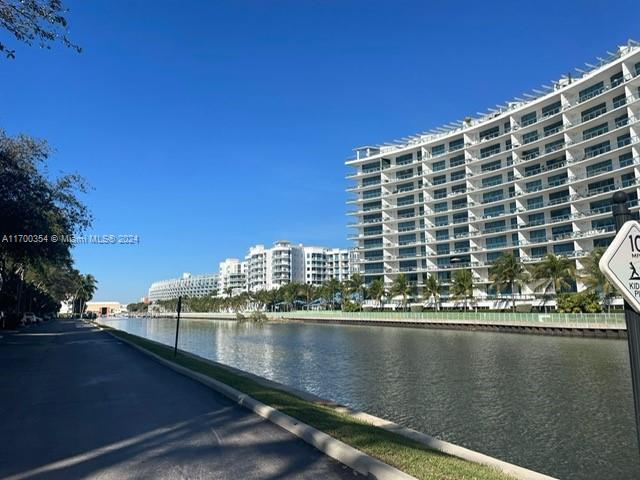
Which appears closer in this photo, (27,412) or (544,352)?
(27,412)

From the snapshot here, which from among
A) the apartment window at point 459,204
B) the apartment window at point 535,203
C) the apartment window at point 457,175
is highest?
the apartment window at point 457,175

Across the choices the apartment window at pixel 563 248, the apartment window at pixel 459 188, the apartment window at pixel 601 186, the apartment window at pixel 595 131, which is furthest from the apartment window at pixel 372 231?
the apartment window at pixel 595 131

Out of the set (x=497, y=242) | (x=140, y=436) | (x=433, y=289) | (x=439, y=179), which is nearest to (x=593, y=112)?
(x=497, y=242)

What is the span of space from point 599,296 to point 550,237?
56.8 ft

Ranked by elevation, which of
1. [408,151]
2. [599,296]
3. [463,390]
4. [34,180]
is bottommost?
[463,390]

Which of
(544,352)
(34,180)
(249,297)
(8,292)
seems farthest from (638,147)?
(249,297)

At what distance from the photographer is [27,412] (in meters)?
10.8

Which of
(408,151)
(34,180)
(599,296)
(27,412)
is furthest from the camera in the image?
(408,151)

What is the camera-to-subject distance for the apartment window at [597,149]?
73750mm

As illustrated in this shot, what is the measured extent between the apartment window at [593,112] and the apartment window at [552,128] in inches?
140

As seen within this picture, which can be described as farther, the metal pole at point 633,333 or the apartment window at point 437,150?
the apartment window at point 437,150

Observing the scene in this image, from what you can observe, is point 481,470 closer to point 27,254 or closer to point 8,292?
point 27,254

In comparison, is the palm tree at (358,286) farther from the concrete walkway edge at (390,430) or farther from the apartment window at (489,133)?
the concrete walkway edge at (390,430)

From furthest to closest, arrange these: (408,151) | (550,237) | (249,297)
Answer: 1. (249,297)
2. (408,151)
3. (550,237)
